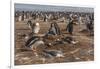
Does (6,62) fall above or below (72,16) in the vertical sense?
below

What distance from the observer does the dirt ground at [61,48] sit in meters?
1.86

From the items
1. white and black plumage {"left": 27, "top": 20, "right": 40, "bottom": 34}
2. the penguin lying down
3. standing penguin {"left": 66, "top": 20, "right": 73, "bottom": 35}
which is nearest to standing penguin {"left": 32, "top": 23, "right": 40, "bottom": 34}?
white and black plumage {"left": 27, "top": 20, "right": 40, "bottom": 34}

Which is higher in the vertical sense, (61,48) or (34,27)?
(34,27)

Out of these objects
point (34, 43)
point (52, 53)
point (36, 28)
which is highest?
point (36, 28)

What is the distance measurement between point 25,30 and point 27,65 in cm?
33

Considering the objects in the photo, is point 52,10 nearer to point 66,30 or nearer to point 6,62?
point 66,30

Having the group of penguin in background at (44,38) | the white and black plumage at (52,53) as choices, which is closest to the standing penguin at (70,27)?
the group of penguin in background at (44,38)

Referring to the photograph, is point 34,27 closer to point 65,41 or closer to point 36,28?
point 36,28

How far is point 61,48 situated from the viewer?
6.55 ft

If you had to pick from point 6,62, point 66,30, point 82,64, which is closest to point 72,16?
point 66,30

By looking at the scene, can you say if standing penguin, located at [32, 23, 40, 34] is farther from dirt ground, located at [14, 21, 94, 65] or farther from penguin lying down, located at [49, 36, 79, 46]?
penguin lying down, located at [49, 36, 79, 46]

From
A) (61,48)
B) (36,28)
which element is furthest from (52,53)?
(36,28)

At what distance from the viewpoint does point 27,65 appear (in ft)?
6.17

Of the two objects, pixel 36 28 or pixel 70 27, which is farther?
pixel 70 27
